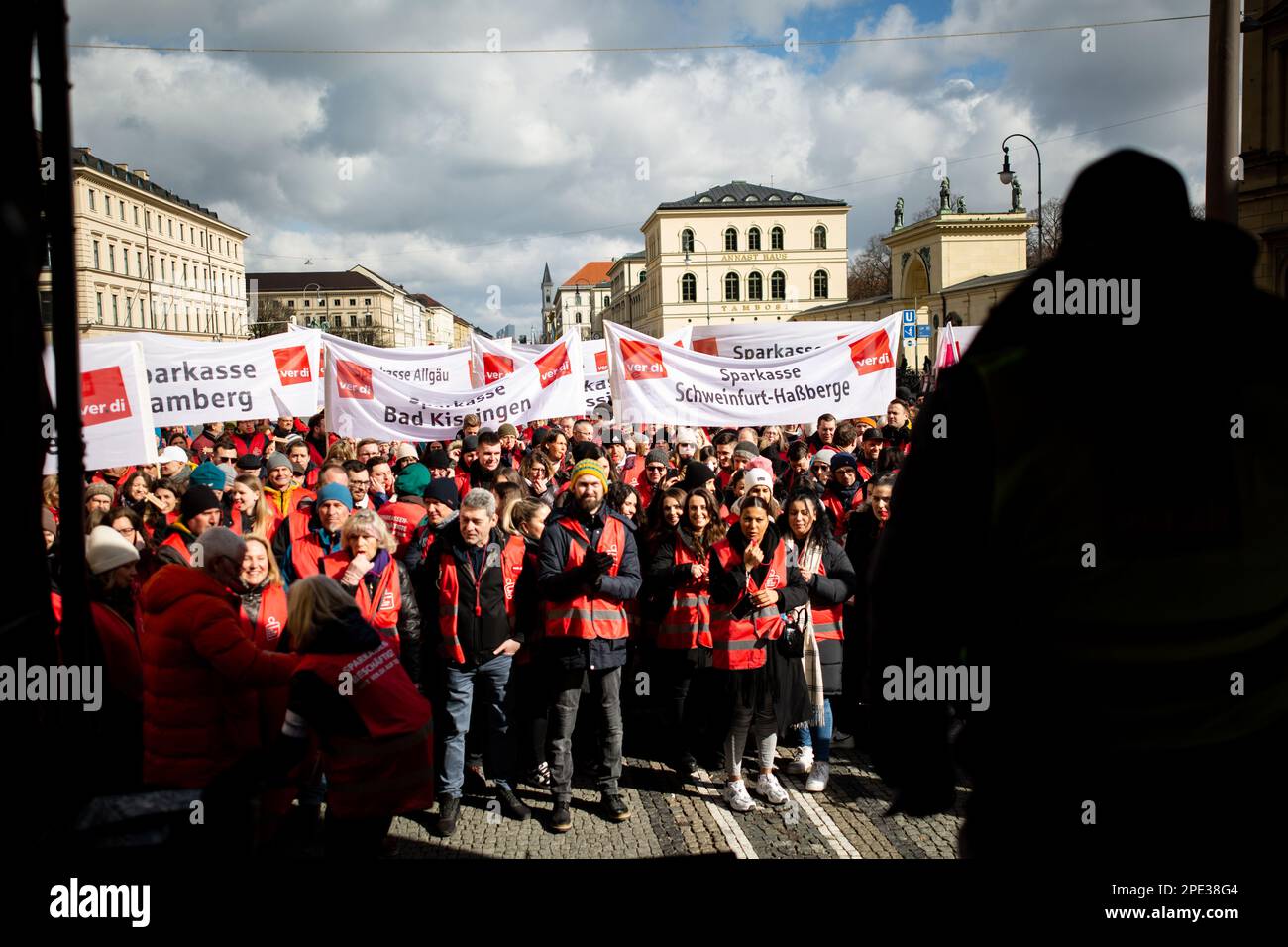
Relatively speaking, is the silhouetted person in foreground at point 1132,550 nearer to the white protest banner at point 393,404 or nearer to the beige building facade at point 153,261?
the white protest banner at point 393,404

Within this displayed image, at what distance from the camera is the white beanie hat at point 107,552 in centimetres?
475

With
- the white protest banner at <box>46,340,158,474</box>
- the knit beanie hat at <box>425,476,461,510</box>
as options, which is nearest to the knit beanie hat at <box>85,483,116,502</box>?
the white protest banner at <box>46,340,158,474</box>

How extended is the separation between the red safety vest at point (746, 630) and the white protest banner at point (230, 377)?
638 centimetres

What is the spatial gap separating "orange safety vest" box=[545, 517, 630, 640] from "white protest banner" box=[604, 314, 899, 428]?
14.9ft

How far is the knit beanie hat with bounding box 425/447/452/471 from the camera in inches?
429

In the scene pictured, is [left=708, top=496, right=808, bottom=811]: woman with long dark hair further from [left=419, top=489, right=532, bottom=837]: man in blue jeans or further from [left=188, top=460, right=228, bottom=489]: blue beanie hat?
[left=188, top=460, right=228, bottom=489]: blue beanie hat

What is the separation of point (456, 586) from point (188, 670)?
6.71 feet

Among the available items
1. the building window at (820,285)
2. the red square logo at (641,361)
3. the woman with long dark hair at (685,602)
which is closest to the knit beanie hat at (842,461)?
the woman with long dark hair at (685,602)

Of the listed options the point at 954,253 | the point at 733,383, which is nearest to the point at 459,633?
the point at 733,383

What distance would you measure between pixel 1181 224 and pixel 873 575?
0.58 m

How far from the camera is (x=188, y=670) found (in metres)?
4.50

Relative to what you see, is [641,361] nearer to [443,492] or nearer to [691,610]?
[443,492]

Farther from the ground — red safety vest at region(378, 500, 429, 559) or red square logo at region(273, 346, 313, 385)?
red square logo at region(273, 346, 313, 385)
